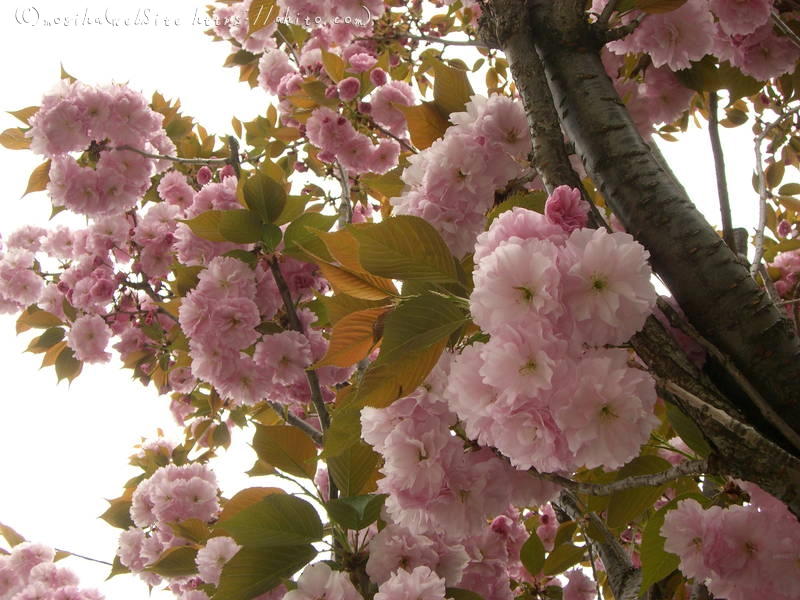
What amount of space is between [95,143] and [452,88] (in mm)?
1665

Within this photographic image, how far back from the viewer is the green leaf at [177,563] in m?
1.53

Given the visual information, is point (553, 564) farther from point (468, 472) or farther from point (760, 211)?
point (760, 211)

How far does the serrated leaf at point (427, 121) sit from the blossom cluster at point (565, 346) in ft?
1.91

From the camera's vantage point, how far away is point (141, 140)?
7.47ft

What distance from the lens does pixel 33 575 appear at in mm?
2627

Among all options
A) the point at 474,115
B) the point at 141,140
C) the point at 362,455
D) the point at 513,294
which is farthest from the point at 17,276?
the point at 513,294

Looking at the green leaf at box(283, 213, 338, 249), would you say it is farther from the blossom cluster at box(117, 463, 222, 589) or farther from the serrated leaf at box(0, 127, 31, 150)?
the serrated leaf at box(0, 127, 31, 150)

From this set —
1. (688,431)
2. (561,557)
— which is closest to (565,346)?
(688,431)

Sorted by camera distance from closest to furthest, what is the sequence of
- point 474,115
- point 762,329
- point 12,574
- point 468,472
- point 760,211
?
point 762,329 < point 468,472 < point 474,115 < point 760,211 < point 12,574

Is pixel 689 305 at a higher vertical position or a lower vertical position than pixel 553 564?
higher

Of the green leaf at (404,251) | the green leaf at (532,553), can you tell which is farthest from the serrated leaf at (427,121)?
the green leaf at (532,553)

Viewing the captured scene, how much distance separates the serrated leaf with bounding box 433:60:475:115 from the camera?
117 cm

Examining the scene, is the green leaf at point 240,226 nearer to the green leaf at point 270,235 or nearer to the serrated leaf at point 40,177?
the green leaf at point 270,235

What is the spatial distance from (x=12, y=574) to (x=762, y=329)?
317cm
